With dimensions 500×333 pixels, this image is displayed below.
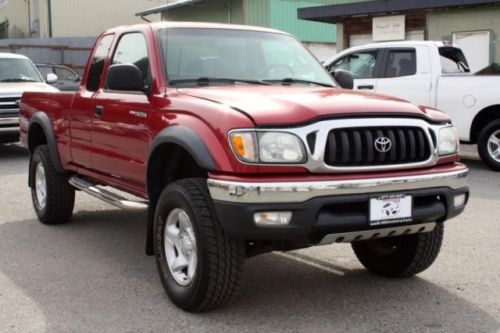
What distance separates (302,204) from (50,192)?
358 cm

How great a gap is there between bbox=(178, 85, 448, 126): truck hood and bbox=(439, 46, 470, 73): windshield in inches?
274

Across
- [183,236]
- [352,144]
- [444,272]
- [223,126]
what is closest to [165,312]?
[183,236]

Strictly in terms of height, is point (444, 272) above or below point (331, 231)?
below

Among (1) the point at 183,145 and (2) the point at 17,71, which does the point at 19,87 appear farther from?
(1) the point at 183,145

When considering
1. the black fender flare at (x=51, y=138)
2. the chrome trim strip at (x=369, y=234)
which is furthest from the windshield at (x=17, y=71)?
the chrome trim strip at (x=369, y=234)

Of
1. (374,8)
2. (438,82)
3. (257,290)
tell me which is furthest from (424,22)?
(257,290)

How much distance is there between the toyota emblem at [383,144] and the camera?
3918 millimetres

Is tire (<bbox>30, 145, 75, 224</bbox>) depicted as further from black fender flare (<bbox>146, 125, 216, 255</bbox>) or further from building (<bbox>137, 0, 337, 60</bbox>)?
building (<bbox>137, 0, 337, 60</bbox>)

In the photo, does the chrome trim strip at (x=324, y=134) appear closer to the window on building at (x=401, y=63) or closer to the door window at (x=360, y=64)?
the window on building at (x=401, y=63)

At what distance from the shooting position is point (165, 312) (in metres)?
4.20

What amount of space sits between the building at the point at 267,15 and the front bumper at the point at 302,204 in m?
22.9

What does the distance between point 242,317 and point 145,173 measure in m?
1.24

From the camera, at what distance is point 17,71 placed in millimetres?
13016

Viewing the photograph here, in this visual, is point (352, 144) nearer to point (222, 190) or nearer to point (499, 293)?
point (222, 190)
